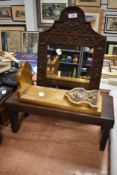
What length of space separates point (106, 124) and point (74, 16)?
0.46 m

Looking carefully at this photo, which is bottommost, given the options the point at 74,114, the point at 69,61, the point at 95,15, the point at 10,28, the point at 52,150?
the point at 52,150

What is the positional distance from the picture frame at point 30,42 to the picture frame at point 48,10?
283 millimetres

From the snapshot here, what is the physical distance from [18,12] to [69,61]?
3.21ft

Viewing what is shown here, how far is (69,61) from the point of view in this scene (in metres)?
0.83

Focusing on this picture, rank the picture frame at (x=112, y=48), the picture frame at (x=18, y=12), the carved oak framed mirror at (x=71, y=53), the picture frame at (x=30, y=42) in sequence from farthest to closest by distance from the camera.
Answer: the picture frame at (x=18, y=12) < the picture frame at (x=112, y=48) < the picture frame at (x=30, y=42) < the carved oak framed mirror at (x=71, y=53)

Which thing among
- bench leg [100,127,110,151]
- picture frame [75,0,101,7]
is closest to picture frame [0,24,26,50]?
picture frame [75,0,101,7]

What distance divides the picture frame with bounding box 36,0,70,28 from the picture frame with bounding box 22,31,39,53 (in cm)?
28

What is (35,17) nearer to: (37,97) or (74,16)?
(74,16)

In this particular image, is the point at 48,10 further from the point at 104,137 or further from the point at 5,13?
the point at 104,137

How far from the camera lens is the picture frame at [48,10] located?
1.37 meters

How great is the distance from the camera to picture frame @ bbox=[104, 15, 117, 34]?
1.32 meters

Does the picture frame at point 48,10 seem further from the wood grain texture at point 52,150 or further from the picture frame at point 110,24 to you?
the wood grain texture at point 52,150

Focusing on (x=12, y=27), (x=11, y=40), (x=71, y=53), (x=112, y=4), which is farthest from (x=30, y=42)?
(x=112, y=4)

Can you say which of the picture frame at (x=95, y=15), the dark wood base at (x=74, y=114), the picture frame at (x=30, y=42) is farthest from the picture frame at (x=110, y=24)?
the dark wood base at (x=74, y=114)
